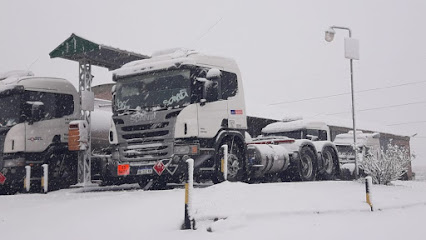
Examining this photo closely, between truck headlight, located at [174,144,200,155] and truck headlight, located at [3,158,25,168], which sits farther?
truck headlight, located at [3,158,25,168]

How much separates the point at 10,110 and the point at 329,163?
33.4ft

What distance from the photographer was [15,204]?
32.7 feet

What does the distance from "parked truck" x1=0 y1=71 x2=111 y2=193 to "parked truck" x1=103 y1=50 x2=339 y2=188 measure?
2.96 meters

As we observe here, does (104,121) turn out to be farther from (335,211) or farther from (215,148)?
(335,211)

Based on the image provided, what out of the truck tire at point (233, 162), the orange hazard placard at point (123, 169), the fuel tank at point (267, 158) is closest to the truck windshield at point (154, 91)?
the orange hazard placard at point (123, 169)

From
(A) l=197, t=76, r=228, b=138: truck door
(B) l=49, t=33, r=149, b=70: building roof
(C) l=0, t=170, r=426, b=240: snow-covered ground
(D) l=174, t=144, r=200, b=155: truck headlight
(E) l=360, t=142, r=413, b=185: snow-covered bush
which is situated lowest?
(C) l=0, t=170, r=426, b=240: snow-covered ground

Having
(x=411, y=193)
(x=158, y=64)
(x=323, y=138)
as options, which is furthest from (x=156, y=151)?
(x=323, y=138)

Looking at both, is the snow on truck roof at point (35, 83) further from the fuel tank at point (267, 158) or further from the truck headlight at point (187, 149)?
the fuel tank at point (267, 158)

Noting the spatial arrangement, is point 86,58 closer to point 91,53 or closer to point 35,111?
point 91,53

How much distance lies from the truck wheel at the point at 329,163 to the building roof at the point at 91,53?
6.85m

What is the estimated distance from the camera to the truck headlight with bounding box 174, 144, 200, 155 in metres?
10.4

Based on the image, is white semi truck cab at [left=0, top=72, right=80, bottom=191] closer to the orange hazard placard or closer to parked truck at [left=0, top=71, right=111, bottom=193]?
parked truck at [left=0, top=71, right=111, bottom=193]

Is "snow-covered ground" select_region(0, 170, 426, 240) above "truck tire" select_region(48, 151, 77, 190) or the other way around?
the other way around

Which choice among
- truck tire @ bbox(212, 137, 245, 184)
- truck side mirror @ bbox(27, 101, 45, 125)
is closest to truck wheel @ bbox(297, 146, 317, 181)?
truck tire @ bbox(212, 137, 245, 184)
